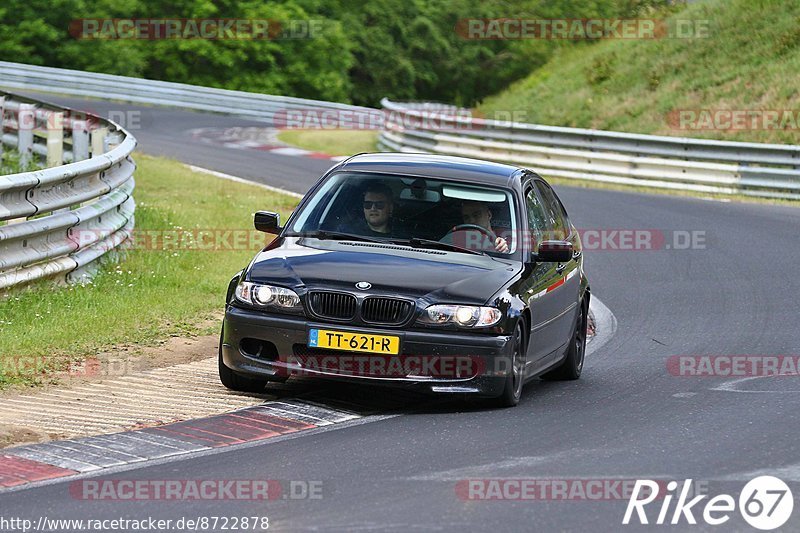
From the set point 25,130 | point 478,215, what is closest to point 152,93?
point 25,130

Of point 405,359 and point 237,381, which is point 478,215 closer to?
point 405,359

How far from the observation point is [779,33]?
35156 millimetres

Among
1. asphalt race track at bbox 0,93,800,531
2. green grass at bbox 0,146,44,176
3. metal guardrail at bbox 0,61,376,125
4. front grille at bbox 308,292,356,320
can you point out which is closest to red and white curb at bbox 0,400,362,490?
asphalt race track at bbox 0,93,800,531

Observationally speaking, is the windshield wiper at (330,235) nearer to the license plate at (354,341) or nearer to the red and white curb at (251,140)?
the license plate at (354,341)

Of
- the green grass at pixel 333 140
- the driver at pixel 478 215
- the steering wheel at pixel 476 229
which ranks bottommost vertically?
the green grass at pixel 333 140

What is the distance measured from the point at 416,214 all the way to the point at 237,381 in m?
1.66

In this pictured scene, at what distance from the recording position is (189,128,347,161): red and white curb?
30750mm

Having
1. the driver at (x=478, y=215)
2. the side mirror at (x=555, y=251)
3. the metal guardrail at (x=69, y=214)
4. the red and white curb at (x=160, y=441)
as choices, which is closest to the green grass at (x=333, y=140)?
the metal guardrail at (x=69, y=214)

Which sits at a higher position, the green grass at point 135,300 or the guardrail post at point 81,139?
the guardrail post at point 81,139

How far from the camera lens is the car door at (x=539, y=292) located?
946cm

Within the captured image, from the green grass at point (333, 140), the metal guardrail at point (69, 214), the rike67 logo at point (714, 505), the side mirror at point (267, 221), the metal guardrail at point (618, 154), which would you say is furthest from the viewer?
the green grass at point (333, 140)

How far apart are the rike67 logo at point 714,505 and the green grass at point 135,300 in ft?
14.1

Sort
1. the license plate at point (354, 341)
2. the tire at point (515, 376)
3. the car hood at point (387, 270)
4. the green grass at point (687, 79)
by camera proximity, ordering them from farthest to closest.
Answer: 1. the green grass at point (687, 79)
2. the tire at point (515, 376)
3. the car hood at point (387, 270)
4. the license plate at point (354, 341)

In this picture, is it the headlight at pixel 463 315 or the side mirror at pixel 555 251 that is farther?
the side mirror at pixel 555 251
